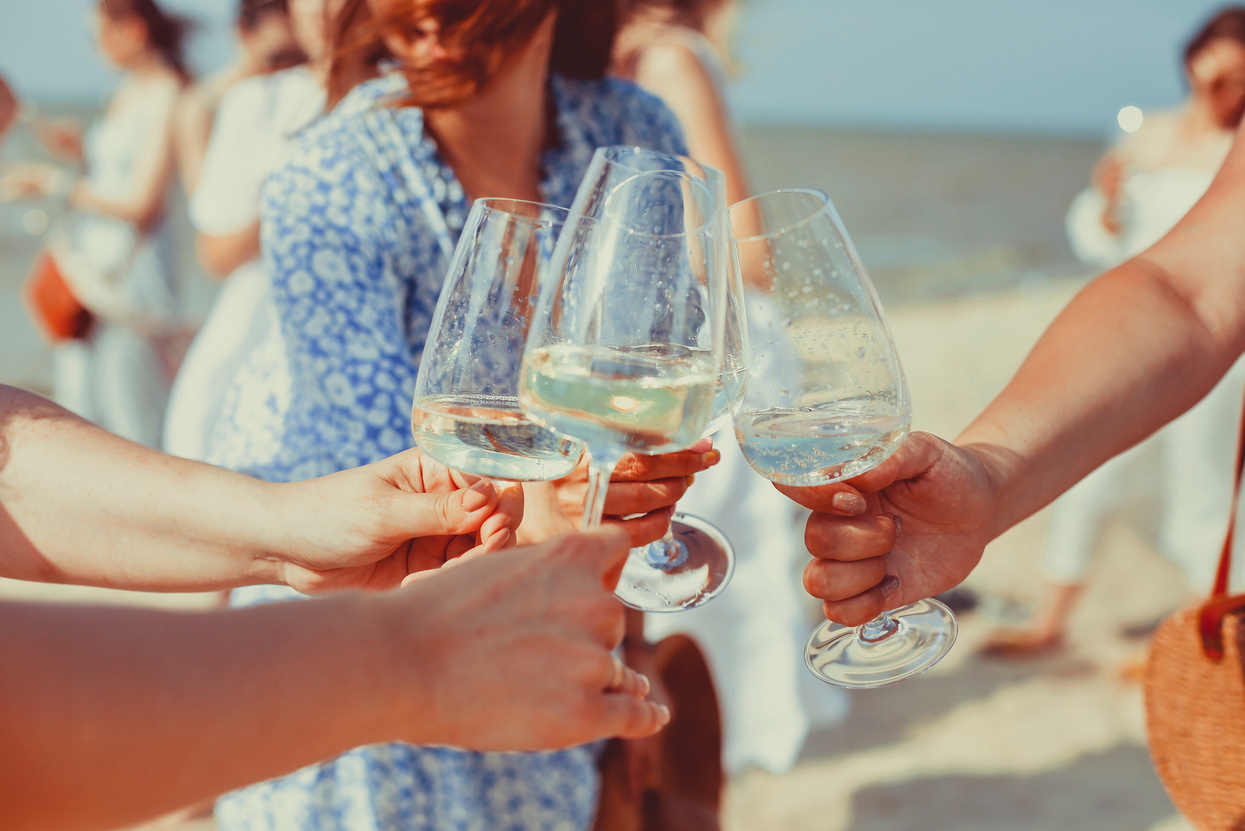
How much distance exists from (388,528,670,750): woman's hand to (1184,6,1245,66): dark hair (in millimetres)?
5189

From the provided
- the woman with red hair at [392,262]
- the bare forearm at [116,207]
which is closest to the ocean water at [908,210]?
the bare forearm at [116,207]

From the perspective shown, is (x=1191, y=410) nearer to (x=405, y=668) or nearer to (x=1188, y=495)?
(x=1188, y=495)

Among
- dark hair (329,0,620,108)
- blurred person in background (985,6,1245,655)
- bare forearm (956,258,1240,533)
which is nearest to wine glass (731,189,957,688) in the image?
bare forearm (956,258,1240,533)

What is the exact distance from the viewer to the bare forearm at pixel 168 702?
65 cm

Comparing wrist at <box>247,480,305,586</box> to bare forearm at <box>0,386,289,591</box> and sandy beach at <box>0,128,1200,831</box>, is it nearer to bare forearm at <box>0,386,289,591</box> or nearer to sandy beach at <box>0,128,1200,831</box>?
bare forearm at <box>0,386,289,591</box>

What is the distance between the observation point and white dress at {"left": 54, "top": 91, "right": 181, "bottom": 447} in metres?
4.81

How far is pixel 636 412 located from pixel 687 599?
582 mm

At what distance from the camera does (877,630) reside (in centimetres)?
138

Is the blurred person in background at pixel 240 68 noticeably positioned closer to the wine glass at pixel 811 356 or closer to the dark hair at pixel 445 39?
the dark hair at pixel 445 39

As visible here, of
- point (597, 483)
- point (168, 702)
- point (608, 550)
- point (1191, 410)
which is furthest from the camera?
point (1191, 410)

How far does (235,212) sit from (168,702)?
3196 mm

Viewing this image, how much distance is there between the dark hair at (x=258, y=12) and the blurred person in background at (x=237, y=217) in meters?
0.56

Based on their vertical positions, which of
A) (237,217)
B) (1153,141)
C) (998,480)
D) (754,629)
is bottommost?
(754,629)

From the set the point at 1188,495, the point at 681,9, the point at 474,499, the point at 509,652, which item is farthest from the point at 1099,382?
the point at 1188,495
